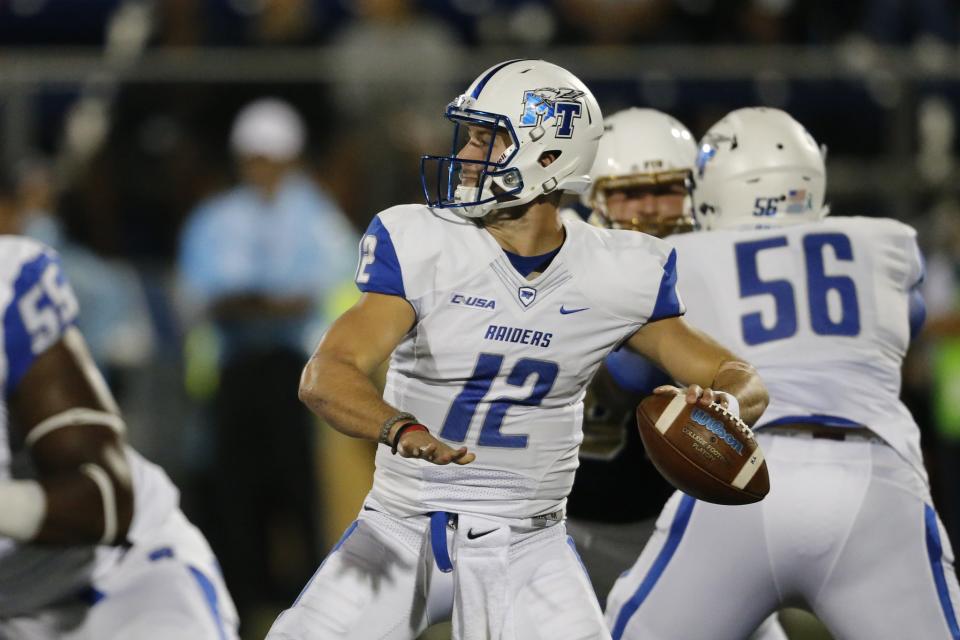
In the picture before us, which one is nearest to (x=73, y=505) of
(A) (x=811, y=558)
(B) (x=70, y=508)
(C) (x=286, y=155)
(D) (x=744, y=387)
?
(B) (x=70, y=508)

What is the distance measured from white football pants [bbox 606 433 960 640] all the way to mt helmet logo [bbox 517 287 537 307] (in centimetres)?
76

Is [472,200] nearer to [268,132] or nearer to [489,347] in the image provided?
[489,347]

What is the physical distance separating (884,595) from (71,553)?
77.2 inches

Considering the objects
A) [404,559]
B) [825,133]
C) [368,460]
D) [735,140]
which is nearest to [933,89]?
[825,133]

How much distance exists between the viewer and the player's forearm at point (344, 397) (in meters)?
3.11

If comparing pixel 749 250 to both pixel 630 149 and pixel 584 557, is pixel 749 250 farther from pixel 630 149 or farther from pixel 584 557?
pixel 584 557

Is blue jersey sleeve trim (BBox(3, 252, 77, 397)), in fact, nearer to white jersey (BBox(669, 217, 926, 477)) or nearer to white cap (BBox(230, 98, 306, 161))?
white jersey (BBox(669, 217, 926, 477))

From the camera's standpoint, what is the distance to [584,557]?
4.50 metres

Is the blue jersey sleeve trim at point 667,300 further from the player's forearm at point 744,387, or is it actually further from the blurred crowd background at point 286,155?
the blurred crowd background at point 286,155

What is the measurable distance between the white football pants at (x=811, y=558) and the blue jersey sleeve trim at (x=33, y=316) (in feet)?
5.20

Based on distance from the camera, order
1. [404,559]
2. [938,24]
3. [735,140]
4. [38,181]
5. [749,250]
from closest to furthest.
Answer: [404,559], [749,250], [735,140], [38,181], [938,24]

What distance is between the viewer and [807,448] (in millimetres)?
3824

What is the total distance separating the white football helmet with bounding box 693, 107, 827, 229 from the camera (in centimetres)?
418

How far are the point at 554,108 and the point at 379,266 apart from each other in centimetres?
60
